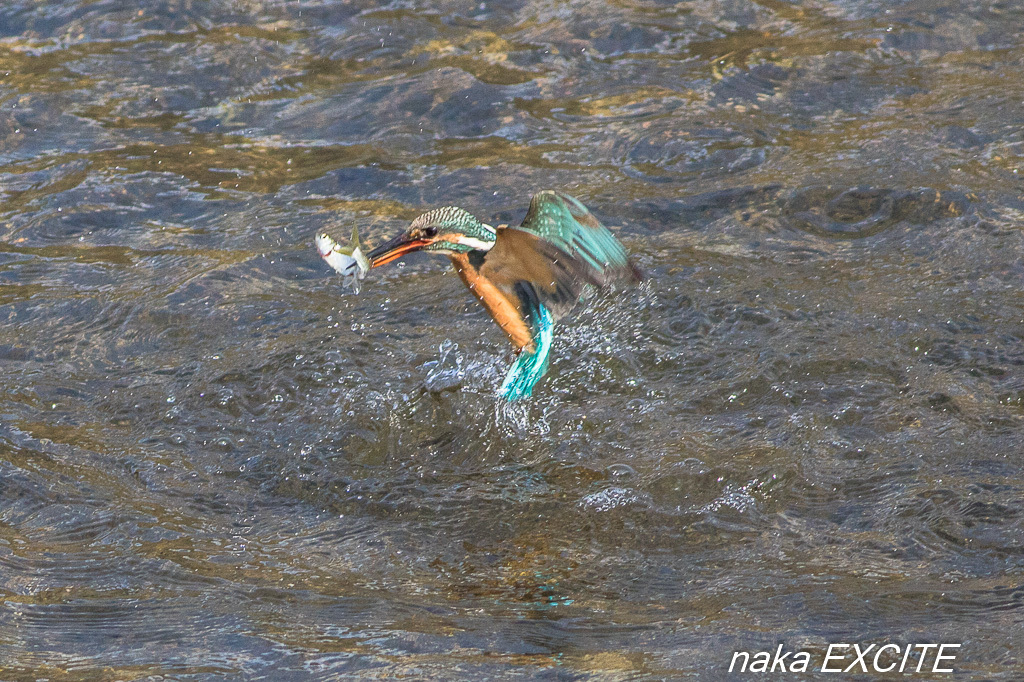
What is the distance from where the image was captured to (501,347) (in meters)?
4.50

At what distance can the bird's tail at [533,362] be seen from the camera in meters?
3.81

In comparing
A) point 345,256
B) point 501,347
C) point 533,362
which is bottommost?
point 501,347

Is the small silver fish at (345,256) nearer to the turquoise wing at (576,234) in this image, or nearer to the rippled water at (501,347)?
the turquoise wing at (576,234)

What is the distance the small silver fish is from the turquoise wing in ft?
1.62

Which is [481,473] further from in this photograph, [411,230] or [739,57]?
[739,57]

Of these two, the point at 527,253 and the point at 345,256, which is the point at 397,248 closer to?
the point at 345,256

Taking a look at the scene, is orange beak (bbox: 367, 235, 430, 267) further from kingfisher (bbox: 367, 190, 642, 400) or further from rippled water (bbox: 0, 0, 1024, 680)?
rippled water (bbox: 0, 0, 1024, 680)

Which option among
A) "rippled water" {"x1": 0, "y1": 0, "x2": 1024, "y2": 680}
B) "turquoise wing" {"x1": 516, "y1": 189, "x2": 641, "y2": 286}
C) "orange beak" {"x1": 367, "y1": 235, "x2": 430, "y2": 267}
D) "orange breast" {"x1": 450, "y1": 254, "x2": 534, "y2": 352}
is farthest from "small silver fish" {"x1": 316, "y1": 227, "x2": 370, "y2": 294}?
"rippled water" {"x1": 0, "y1": 0, "x2": 1024, "y2": 680}

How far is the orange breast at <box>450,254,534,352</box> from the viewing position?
3531 millimetres

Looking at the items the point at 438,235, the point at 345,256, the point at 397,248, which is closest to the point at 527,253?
the point at 438,235

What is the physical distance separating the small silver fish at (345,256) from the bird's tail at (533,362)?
71 cm

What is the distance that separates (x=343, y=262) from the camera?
10.5ft

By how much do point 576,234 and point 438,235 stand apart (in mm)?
420

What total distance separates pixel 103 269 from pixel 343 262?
2348 mm
